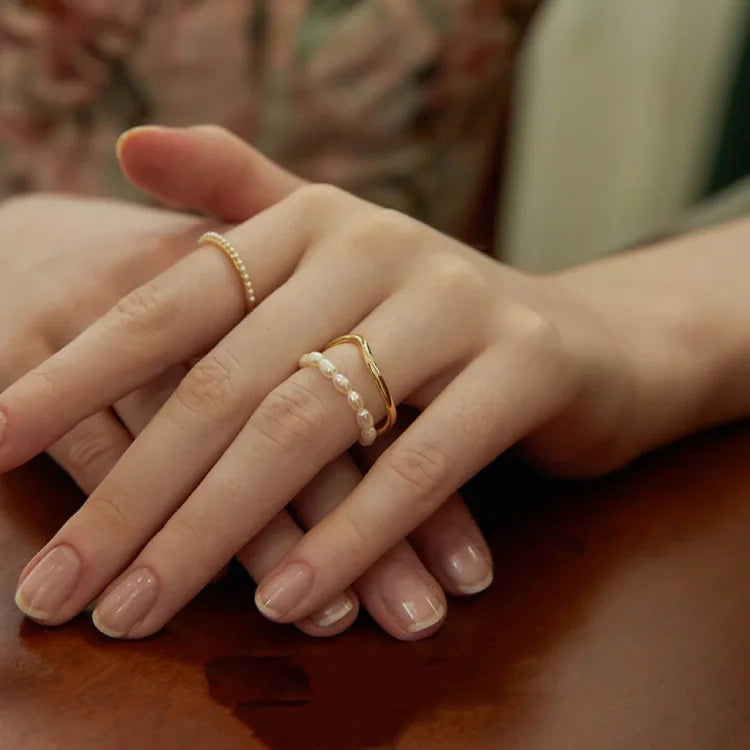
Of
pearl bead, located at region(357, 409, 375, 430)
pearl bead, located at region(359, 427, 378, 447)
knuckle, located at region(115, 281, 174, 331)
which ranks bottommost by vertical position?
pearl bead, located at region(359, 427, 378, 447)

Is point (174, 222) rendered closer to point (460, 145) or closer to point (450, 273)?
point (450, 273)

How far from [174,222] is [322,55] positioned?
1.28ft

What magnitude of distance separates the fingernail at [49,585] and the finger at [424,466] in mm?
100

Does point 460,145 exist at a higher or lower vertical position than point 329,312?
lower

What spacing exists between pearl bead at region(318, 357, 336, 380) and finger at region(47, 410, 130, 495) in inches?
5.8

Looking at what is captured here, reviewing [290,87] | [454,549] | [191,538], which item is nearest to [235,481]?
[191,538]

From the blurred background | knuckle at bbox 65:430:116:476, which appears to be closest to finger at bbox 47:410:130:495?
knuckle at bbox 65:430:116:476

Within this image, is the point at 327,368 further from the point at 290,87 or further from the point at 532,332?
the point at 290,87

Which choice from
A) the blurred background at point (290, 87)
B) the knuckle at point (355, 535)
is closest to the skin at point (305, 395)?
the knuckle at point (355, 535)

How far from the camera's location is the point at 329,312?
0.54 meters

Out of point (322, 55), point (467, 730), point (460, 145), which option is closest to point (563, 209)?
point (460, 145)

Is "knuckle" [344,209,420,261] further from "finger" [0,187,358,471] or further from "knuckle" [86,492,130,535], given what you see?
"knuckle" [86,492,130,535]

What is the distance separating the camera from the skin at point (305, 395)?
0.48 metres

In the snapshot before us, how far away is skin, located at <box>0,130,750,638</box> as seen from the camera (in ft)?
1.56
